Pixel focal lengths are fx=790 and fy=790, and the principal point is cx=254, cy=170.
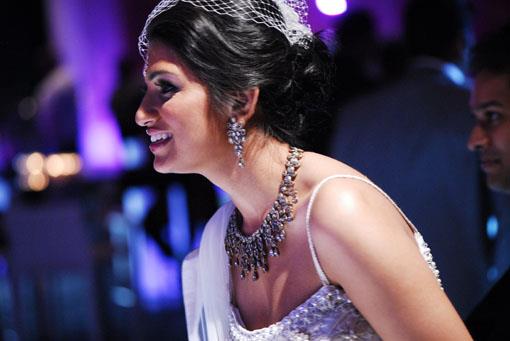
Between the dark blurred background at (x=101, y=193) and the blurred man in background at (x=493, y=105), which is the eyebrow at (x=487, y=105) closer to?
the blurred man in background at (x=493, y=105)

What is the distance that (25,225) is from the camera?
4.79m

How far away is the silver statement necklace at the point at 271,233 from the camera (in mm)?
1759

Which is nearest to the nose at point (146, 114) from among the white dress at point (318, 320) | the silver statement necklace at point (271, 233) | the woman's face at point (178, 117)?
the woman's face at point (178, 117)

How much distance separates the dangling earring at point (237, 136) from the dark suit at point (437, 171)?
1.16 metres

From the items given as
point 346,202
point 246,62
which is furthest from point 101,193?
point 346,202

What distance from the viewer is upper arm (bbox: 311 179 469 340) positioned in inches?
58.1

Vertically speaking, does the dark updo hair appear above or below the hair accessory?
below

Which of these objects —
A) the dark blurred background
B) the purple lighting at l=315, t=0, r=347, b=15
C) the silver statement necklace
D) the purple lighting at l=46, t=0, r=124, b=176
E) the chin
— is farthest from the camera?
the purple lighting at l=46, t=0, r=124, b=176

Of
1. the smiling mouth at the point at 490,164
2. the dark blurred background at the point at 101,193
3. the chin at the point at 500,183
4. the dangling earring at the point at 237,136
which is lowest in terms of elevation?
the dark blurred background at the point at 101,193

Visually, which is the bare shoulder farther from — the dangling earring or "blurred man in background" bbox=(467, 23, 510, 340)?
"blurred man in background" bbox=(467, 23, 510, 340)

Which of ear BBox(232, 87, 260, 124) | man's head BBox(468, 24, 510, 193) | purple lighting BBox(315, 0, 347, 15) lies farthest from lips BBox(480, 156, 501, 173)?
purple lighting BBox(315, 0, 347, 15)

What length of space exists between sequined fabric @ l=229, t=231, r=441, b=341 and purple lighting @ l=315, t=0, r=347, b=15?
99.3 inches

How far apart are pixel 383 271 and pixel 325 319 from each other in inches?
10.4

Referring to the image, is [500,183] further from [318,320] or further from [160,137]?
[160,137]
